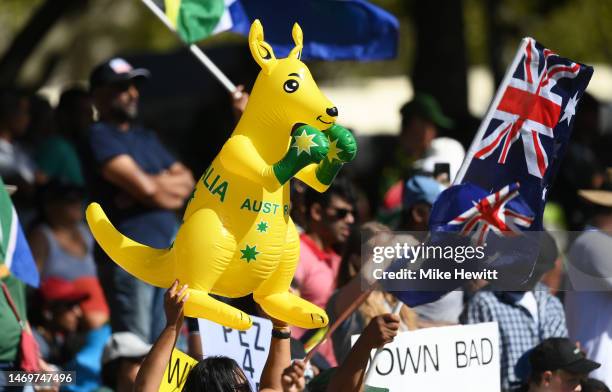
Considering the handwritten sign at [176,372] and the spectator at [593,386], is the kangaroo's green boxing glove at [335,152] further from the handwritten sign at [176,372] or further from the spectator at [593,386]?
the spectator at [593,386]

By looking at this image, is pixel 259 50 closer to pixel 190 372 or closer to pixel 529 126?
pixel 190 372

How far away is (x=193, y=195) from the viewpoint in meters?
4.83

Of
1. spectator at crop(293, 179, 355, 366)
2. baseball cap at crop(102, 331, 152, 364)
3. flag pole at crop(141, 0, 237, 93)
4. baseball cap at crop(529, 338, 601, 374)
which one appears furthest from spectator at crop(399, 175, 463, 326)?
baseball cap at crop(102, 331, 152, 364)

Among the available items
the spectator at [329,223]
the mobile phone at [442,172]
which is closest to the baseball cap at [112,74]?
the spectator at [329,223]

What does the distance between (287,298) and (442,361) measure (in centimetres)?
106

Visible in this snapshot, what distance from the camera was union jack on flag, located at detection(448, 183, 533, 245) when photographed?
5.48m

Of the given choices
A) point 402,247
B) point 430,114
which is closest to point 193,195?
point 402,247

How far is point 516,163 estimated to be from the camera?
18.4 ft

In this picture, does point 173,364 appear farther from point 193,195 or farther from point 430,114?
point 430,114

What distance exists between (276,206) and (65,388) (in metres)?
2.60

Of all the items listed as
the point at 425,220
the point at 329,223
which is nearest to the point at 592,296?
the point at 425,220

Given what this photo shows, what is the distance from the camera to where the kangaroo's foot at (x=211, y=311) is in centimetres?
461

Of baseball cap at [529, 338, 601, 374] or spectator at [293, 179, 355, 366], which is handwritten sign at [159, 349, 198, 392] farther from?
spectator at [293, 179, 355, 366]

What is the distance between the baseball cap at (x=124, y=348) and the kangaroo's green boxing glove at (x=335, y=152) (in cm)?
186
